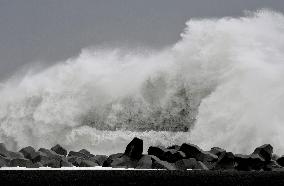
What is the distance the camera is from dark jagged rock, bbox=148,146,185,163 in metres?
26.3

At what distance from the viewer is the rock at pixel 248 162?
86.5 feet

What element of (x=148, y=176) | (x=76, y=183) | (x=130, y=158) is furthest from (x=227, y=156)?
(x=76, y=183)

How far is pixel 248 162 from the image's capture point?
2656 centimetres

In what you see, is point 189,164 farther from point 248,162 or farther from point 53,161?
A: point 53,161

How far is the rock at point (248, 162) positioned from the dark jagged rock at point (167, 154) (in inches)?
81.8

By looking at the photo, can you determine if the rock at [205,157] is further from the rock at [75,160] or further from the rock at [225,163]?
the rock at [75,160]

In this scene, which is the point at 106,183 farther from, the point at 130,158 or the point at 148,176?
the point at 130,158

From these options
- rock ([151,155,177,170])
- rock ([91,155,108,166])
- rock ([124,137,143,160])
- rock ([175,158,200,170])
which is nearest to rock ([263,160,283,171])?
rock ([175,158,200,170])

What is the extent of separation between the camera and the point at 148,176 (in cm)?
2162

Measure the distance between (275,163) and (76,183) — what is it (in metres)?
10.9

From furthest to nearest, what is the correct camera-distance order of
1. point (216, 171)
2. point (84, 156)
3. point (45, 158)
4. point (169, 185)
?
point (84, 156) < point (45, 158) < point (216, 171) < point (169, 185)

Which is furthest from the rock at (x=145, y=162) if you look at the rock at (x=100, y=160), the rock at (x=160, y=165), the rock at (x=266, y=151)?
the rock at (x=266, y=151)

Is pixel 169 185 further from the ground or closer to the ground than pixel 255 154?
closer to the ground

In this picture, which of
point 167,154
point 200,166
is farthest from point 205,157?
point 167,154
